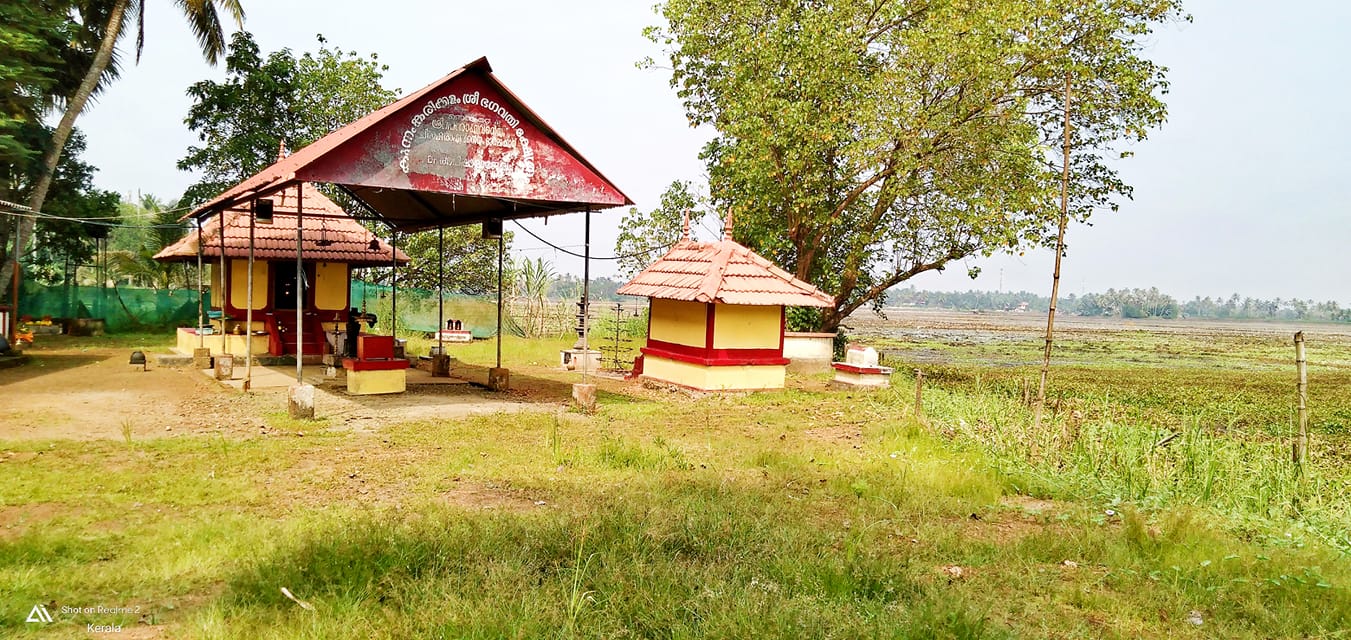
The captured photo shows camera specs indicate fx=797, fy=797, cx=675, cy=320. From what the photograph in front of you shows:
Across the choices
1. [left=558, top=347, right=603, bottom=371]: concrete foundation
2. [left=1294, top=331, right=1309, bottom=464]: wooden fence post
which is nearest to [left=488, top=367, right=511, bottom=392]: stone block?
[left=558, top=347, right=603, bottom=371]: concrete foundation

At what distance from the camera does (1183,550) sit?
18.1 ft

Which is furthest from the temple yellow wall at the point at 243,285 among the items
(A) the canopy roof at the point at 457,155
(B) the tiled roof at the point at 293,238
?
(A) the canopy roof at the point at 457,155

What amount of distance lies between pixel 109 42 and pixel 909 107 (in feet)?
66.1

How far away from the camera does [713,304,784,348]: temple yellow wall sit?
14461 millimetres

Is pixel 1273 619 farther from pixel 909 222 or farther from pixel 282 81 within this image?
pixel 282 81

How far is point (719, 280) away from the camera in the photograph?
14391 millimetres

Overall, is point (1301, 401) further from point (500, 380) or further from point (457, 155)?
point (500, 380)

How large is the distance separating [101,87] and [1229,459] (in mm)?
26971

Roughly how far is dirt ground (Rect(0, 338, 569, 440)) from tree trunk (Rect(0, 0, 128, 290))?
6429mm

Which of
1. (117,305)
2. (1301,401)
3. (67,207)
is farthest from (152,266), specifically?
(1301,401)

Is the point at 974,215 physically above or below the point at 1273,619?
above

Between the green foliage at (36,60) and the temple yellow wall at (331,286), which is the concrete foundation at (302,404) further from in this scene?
the green foliage at (36,60)

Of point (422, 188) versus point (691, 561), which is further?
point (422, 188)

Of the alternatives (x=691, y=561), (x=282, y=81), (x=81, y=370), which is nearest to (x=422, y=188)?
(x=691, y=561)
